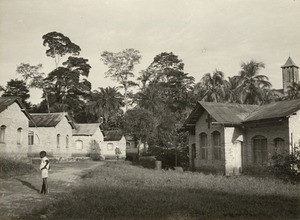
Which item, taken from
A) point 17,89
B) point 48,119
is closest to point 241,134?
point 48,119

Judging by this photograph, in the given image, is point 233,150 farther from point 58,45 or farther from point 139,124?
point 58,45

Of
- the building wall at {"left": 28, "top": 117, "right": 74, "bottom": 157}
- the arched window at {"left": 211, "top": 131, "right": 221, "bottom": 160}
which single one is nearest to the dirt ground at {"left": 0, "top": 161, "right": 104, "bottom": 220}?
the arched window at {"left": 211, "top": 131, "right": 221, "bottom": 160}

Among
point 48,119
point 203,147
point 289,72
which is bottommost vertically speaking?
point 203,147

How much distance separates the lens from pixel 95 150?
5050 cm

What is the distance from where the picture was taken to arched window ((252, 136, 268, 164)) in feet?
72.6

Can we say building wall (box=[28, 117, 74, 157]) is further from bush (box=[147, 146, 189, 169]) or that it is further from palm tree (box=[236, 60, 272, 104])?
palm tree (box=[236, 60, 272, 104])

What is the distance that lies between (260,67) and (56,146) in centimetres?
2740

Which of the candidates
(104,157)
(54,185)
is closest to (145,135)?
(104,157)

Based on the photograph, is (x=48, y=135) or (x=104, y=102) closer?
(x=48, y=135)

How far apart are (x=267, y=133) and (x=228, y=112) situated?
3.43m

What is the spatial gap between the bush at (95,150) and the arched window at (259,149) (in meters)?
30.0

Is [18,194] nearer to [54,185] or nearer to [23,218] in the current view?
[54,185]

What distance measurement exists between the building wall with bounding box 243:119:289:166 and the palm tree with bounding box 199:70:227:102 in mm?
23763

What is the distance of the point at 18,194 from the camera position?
48.0ft
